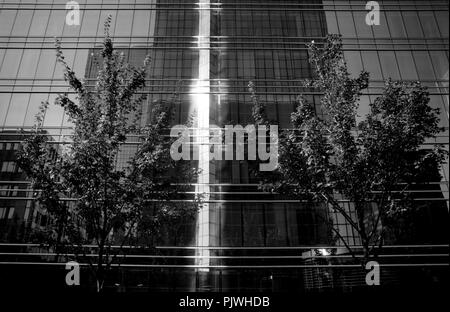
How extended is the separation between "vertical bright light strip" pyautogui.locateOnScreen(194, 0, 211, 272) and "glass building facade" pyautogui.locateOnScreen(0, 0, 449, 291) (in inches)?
2.1

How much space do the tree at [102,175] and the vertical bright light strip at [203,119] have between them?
348cm

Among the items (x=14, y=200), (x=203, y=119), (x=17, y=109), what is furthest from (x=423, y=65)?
(x=14, y=200)

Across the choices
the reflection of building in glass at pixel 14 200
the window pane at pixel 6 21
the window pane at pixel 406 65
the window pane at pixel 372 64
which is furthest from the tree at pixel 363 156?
the window pane at pixel 6 21

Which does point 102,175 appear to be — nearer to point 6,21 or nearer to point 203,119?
point 203,119

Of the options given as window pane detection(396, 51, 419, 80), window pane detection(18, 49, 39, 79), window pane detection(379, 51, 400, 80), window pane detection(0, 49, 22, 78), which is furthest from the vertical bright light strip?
window pane detection(396, 51, 419, 80)

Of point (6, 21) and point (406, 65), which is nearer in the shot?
point (406, 65)

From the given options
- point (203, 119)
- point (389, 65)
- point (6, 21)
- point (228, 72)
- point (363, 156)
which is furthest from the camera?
point (6, 21)

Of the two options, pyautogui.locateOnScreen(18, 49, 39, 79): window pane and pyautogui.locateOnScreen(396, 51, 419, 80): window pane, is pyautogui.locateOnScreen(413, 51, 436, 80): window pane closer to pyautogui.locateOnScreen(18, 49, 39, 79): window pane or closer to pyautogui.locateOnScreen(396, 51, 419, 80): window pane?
pyautogui.locateOnScreen(396, 51, 419, 80): window pane

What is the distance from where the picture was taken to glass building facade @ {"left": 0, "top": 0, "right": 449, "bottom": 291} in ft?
49.6

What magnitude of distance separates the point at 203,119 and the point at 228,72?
303 centimetres

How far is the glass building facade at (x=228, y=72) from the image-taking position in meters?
15.1

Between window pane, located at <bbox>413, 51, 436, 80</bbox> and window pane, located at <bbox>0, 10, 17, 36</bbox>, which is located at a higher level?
window pane, located at <bbox>0, 10, 17, 36</bbox>

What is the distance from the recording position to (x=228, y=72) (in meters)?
17.9

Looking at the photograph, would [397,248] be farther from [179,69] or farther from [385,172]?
[179,69]
